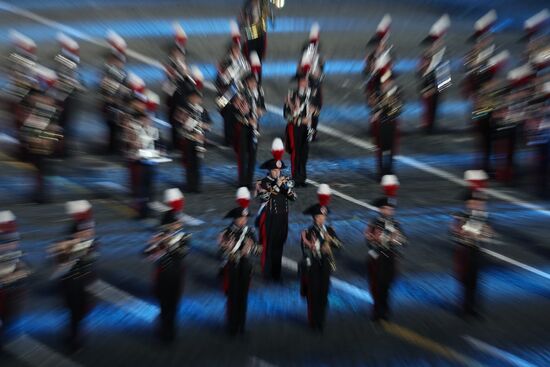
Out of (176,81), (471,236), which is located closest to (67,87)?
(176,81)

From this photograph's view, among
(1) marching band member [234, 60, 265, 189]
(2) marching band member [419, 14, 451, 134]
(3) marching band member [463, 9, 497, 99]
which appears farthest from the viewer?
(2) marching band member [419, 14, 451, 134]

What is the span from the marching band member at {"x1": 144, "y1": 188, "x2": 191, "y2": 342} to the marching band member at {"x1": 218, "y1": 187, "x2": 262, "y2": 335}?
1.11 feet

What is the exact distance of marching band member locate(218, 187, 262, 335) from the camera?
4.28 meters

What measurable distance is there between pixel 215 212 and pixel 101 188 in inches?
54.4

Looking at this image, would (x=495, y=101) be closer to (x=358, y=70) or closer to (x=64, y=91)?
(x=358, y=70)

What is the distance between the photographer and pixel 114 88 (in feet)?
19.6

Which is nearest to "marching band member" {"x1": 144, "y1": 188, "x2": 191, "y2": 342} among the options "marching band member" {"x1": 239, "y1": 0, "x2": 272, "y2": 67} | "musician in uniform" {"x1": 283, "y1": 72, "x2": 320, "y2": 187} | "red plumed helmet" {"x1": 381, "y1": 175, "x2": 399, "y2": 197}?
"red plumed helmet" {"x1": 381, "y1": 175, "x2": 399, "y2": 197}

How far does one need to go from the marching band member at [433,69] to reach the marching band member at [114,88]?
362 centimetres

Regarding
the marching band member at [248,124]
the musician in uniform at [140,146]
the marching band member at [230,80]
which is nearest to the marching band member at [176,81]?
the marching band member at [230,80]

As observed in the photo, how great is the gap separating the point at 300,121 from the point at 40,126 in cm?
271

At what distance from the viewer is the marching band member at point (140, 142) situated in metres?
5.56

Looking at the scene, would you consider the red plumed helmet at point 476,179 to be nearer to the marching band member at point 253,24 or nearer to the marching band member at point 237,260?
the marching band member at point 237,260

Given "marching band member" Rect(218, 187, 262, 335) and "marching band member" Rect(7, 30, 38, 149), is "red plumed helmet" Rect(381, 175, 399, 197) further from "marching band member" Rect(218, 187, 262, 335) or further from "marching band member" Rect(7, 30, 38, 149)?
"marching band member" Rect(7, 30, 38, 149)

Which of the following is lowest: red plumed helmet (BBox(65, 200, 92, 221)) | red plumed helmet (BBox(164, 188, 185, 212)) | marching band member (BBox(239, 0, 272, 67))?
red plumed helmet (BBox(65, 200, 92, 221))
